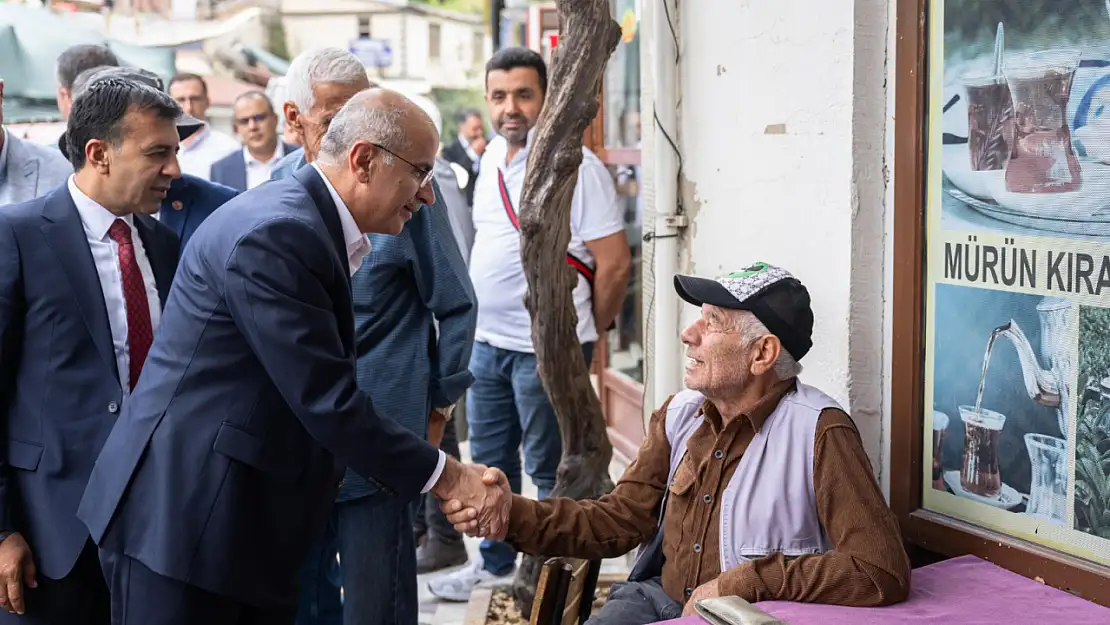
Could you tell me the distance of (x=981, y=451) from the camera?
9.53ft

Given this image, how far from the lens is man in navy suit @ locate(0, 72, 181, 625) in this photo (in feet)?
9.18

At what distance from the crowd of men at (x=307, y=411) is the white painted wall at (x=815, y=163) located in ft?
1.15

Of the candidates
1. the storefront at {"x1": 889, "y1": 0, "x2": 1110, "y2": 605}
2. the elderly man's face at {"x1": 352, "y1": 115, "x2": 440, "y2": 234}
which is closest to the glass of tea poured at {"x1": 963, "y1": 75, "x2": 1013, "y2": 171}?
the storefront at {"x1": 889, "y1": 0, "x2": 1110, "y2": 605}

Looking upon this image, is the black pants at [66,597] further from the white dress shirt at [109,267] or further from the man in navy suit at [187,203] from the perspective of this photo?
the man in navy suit at [187,203]

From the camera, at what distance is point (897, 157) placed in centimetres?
304

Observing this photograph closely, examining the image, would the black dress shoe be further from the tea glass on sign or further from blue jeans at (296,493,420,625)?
the tea glass on sign

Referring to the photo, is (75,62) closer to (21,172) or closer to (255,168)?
(21,172)

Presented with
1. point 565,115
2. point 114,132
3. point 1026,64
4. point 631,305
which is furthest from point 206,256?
point 631,305

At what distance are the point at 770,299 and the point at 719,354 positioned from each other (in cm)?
19

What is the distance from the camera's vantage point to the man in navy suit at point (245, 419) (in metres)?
2.43

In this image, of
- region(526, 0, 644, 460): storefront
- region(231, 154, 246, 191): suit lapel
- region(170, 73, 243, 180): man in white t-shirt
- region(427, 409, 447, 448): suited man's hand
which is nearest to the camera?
region(427, 409, 447, 448): suited man's hand

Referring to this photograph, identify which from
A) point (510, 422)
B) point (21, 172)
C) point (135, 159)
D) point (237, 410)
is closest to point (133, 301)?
point (135, 159)

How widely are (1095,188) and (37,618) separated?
2683 millimetres

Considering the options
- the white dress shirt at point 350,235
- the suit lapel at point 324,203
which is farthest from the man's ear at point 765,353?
the suit lapel at point 324,203
